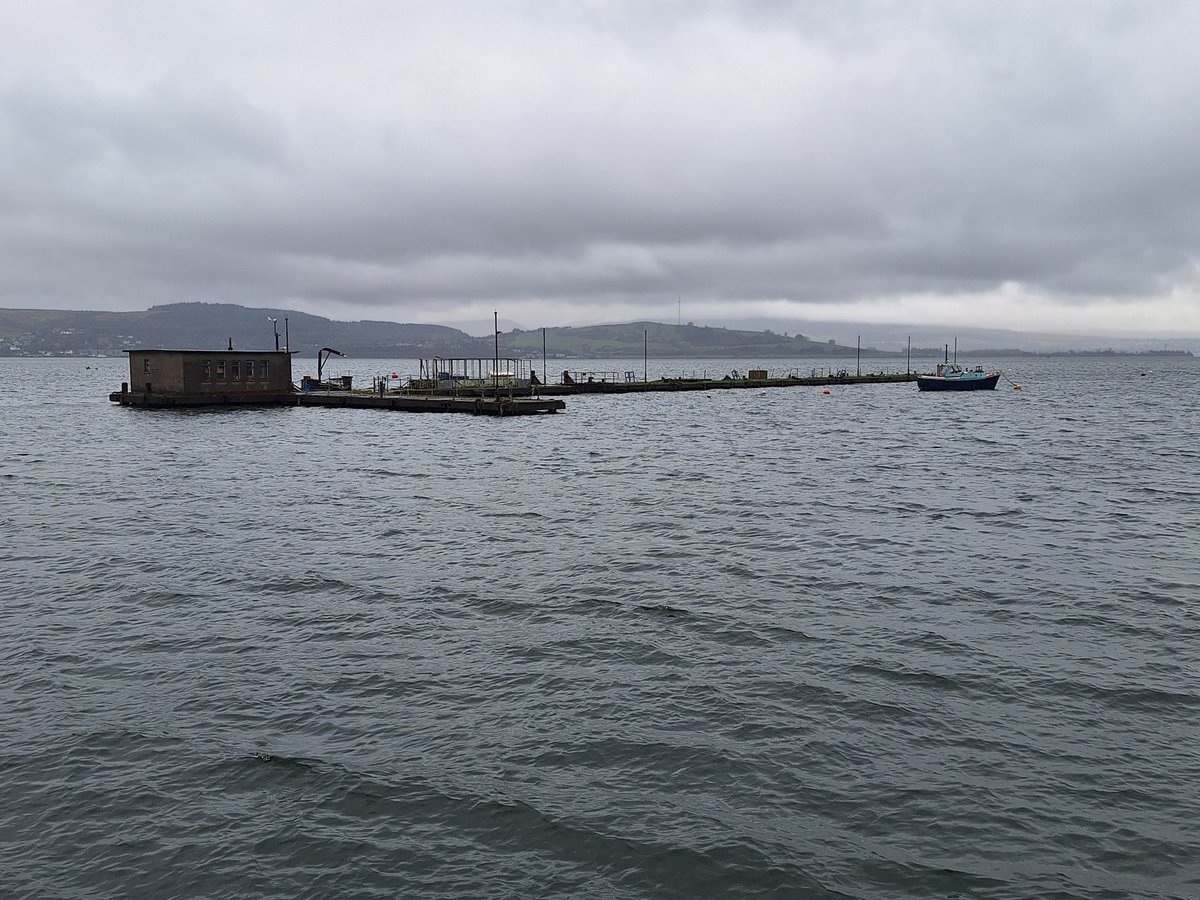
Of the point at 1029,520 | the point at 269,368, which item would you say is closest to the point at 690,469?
the point at 1029,520

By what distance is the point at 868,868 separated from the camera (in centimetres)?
1119

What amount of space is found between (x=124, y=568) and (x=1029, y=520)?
30798 millimetres

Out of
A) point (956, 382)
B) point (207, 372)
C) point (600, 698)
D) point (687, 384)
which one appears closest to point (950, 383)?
point (956, 382)

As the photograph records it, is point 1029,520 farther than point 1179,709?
Yes

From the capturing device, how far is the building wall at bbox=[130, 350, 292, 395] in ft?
284

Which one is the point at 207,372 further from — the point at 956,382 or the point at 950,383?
the point at 956,382

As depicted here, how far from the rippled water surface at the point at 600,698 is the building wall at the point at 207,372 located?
175 ft

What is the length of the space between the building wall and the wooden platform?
74 cm

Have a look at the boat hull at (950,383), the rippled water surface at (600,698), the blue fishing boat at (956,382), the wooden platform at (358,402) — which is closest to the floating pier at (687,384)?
the boat hull at (950,383)

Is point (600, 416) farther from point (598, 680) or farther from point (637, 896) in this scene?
point (637, 896)

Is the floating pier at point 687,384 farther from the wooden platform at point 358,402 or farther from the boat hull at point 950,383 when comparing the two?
the wooden platform at point 358,402

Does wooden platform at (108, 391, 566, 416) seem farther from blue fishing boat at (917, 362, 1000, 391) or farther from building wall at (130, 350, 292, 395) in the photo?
blue fishing boat at (917, 362, 1000, 391)

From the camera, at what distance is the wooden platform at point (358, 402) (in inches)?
3390

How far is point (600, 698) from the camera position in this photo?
53.7 feet
